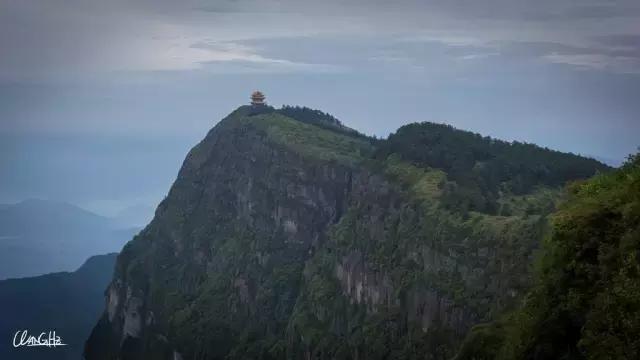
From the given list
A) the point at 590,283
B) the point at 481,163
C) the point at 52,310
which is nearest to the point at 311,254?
the point at 481,163

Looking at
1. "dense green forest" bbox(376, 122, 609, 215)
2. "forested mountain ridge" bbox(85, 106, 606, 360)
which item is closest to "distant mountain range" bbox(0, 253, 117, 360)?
"forested mountain ridge" bbox(85, 106, 606, 360)

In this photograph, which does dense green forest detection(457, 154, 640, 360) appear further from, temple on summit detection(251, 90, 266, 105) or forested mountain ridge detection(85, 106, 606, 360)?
temple on summit detection(251, 90, 266, 105)

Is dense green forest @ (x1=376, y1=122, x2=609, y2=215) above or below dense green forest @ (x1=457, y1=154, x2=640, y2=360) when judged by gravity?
below

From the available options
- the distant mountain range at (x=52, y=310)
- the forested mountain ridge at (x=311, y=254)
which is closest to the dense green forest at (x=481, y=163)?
the forested mountain ridge at (x=311, y=254)

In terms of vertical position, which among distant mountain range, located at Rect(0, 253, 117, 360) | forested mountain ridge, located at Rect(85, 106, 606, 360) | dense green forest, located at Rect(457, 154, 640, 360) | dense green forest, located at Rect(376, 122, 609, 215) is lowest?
distant mountain range, located at Rect(0, 253, 117, 360)

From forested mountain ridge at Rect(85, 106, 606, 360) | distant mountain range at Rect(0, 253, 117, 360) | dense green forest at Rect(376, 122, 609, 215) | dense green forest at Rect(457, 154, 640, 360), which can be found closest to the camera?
dense green forest at Rect(457, 154, 640, 360)

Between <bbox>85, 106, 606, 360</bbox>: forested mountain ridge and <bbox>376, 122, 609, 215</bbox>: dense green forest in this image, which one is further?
<bbox>376, 122, 609, 215</bbox>: dense green forest

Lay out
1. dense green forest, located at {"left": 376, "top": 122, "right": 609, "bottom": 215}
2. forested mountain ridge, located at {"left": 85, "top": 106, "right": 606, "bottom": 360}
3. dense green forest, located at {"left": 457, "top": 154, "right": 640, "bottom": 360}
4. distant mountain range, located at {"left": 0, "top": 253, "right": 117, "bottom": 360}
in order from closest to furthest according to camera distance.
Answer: dense green forest, located at {"left": 457, "top": 154, "right": 640, "bottom": 360}
forested mountain ridge, located at {"left": 85, "top": 106, "right": 606, "bottom": 360}
dense green forest, located at {"left": 376, "top": 122, "right": 609, "bottom": 215}
distant mountain range, located at {"left": 0, "top": 253, "right": 117, "bottom": 360}
